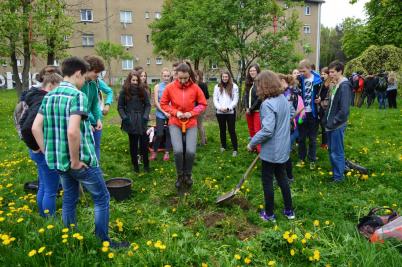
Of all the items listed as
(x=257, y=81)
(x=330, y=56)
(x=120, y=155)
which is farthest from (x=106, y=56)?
(x=330, y=56)

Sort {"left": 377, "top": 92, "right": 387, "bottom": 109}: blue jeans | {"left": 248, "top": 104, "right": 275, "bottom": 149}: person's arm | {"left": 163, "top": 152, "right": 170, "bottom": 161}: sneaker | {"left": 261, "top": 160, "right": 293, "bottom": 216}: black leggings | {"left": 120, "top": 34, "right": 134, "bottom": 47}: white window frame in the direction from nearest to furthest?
{"left": 248, "top": 104, "right": 275, "bottom": 149}: person's arm < {"left": 261, "top": 160, "right": 293, "bottom": 216}: black leggings < {"left": 163, "top": 152, "right": 170, "bottom": 161}: sneaker < {"left": 377, "top": 92, "right": 387, "bottom": 109}: blue jeans < {"left": 120, "top": 34, "right": 134, "bottom": 47}: white window frame

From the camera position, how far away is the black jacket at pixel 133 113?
6520 millimetres

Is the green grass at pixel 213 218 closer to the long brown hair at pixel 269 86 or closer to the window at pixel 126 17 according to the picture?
the long brown hair at pixel 269 86

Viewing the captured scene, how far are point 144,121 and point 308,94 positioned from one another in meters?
3.15

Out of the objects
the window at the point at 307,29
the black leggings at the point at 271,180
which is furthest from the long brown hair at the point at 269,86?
the window at the point at 307,29

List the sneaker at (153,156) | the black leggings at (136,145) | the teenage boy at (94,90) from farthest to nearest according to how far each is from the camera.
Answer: the sneaker at (153,156), the black leggings at (136,145), the teenage boy at (94,90)

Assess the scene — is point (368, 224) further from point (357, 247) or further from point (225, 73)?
point (225, 73)

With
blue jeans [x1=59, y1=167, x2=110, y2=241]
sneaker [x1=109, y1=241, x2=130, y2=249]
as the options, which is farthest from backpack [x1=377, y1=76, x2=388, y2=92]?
blue jeans [x1=59, y1=167, x2=110, y2=241]

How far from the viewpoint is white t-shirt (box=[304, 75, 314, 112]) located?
6.71 meters

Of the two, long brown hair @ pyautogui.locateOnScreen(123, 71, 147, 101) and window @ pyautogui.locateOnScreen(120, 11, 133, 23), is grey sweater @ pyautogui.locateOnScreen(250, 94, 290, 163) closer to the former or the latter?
long brown hair @ pyautogui.locateOnScreen(123, 71, 147, 101)

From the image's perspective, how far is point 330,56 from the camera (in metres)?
56.3

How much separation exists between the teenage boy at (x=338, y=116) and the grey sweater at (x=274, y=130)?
1600mm

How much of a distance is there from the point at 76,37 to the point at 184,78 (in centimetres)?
3518

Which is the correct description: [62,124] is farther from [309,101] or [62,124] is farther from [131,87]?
[309,101]
